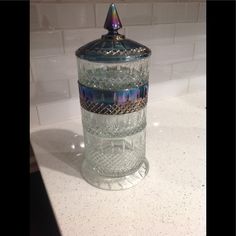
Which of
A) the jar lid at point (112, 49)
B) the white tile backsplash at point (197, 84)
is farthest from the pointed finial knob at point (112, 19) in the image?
the white tile backsplash at point (197, 84)

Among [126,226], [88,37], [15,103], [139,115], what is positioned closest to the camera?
[15,103]

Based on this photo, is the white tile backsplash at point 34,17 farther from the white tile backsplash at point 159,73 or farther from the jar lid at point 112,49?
the white tile backsplash at point 159,73

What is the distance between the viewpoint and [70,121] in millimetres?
782

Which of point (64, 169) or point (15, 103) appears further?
point (64, 169)

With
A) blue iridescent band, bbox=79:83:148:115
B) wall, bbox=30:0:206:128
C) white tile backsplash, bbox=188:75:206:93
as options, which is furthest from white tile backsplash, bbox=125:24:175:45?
blue iridescent band, bbox=79:83:148:115

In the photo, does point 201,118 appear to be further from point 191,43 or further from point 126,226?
point 126,226

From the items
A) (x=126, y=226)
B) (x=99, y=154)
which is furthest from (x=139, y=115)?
(x=126, y=226)

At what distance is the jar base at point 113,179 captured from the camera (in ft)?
1.72

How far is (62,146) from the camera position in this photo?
668 millimetres

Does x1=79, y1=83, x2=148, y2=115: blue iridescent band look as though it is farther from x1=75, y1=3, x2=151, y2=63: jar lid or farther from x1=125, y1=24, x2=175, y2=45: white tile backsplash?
x1=125, y1=24, x2=175, y2=45: white tile backsplash

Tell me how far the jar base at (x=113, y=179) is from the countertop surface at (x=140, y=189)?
1 centimetres

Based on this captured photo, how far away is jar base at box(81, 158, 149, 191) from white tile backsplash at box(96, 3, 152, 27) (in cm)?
40

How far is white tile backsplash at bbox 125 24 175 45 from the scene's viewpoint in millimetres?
743

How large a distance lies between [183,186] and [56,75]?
441 mm
